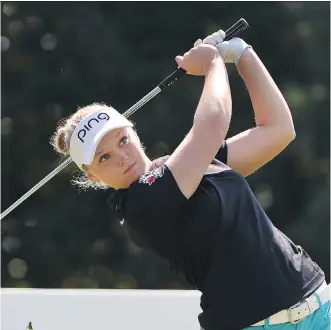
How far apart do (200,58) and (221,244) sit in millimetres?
408

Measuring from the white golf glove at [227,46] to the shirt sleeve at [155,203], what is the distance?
14.1 inches

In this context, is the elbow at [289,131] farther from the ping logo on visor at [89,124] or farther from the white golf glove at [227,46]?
the ping logo on visor at [89,124]

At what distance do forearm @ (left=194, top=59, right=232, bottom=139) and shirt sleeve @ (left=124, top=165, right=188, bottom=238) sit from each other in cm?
12

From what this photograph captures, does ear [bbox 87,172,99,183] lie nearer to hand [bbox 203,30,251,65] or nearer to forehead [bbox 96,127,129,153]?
A: forehead [bbox 96,127,129,153]

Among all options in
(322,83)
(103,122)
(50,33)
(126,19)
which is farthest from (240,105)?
(103,122)

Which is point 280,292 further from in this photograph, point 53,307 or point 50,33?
point 50,33

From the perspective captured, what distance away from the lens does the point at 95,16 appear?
21.9 ft

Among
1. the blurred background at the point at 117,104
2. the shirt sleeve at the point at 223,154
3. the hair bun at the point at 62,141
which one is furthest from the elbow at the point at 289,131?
the blurred background at the point at 117,104

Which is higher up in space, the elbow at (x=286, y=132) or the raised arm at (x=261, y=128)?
the raised arm at (x=261, y=128)

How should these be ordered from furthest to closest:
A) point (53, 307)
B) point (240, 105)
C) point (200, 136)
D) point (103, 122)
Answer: point (240, 105) → point (53, 307) → point (103, 122) → point (200, 136)

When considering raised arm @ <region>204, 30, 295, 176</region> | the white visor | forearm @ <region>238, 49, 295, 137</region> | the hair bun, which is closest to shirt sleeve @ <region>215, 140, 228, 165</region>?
raised arm @ <region>204, 30, 295, 176</region>

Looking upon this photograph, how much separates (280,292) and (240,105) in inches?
198

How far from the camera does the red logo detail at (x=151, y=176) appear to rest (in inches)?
63.7

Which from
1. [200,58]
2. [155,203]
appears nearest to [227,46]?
[200,58]
